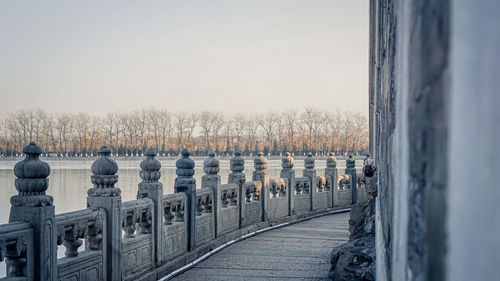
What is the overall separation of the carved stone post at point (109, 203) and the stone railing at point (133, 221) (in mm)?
11

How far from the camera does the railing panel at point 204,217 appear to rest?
30.0 feet

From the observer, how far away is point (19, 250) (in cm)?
449

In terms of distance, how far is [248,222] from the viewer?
11.8 metres

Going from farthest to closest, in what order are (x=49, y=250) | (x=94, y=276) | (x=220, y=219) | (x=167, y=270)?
1. (x=220, y=219)
2. (x=167, y=270)
3. (x=94, y=276)
4. (x=49, y=250)

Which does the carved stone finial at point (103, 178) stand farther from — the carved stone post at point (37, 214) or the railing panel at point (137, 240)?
the carved stone post at point (37, 214)

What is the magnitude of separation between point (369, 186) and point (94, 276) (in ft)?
15.0

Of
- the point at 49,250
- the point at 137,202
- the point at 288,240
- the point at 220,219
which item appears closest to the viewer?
the point at 49,250

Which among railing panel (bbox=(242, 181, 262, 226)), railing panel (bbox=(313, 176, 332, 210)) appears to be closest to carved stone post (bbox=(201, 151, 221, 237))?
railing panel (bbox=(242, 181, 262, 226))

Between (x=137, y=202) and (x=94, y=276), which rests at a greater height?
(x=137, y=202)

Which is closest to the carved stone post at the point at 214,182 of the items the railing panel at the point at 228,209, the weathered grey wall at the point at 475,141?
the railing panel at the point at 228,209

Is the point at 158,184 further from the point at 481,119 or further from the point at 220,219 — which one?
the point at 481,119

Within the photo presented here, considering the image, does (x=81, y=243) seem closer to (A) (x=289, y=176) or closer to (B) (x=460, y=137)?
(B) (x=460, y=137)

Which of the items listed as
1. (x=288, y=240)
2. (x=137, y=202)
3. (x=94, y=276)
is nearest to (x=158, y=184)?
(x=137, y=202)

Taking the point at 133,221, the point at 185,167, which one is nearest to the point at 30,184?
the point at 133,221
